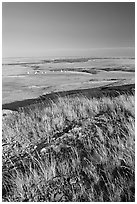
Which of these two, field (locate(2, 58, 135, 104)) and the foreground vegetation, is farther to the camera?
field (locate(2, 58, 135, 104))

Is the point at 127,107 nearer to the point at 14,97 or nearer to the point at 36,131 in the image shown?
the point at 36,131

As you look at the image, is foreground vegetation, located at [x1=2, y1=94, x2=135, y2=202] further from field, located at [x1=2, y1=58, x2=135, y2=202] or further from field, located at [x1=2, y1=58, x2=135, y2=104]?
field, located at [x1=2, y1=58, x2=135, y2=104]

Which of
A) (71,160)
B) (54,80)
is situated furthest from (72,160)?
(54,80)

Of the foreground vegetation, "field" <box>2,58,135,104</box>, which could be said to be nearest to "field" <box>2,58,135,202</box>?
the foreground vegetation

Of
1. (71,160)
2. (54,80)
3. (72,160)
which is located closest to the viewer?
(72,160)

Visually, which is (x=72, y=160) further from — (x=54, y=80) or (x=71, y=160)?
(x=54, y=80)

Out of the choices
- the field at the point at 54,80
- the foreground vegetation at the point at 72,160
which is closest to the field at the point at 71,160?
the foreground vegetation at the point at 72,160

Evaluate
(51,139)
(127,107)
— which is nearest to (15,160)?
(51,139)

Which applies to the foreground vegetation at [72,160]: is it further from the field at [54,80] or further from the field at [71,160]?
the field at [54,80]

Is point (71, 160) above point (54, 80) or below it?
below
